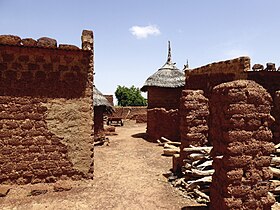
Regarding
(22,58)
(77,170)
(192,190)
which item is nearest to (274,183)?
(192,190)

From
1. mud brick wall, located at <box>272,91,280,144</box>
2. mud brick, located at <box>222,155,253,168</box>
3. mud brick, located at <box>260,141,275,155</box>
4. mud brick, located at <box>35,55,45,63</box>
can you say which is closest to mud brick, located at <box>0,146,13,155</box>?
mud brick, located at <box>35,55,45,63</box>

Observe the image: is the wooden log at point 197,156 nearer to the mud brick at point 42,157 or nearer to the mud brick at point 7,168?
the mud brick at point 42,157

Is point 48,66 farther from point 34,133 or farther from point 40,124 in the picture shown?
point 34,133

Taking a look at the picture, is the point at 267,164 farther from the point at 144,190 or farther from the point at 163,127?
the point at 163,127

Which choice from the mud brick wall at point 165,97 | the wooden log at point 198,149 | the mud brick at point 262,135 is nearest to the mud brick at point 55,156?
the wooden log at point 198,149

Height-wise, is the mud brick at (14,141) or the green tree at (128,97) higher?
the green tree at (128,97)

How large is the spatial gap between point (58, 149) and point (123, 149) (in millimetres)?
6332

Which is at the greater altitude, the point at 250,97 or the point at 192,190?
the point at 250,97

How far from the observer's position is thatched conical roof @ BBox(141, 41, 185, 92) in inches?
652

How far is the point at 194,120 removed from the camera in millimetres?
8297

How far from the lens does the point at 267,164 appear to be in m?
4.88

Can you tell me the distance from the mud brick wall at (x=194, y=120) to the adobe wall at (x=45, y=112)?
3229 millimetres

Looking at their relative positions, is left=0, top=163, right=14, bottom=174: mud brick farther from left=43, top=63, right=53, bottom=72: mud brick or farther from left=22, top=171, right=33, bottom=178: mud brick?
left=43, top=63, right=53, bottom=72: mud brick

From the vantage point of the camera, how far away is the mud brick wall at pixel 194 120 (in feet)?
27.0
